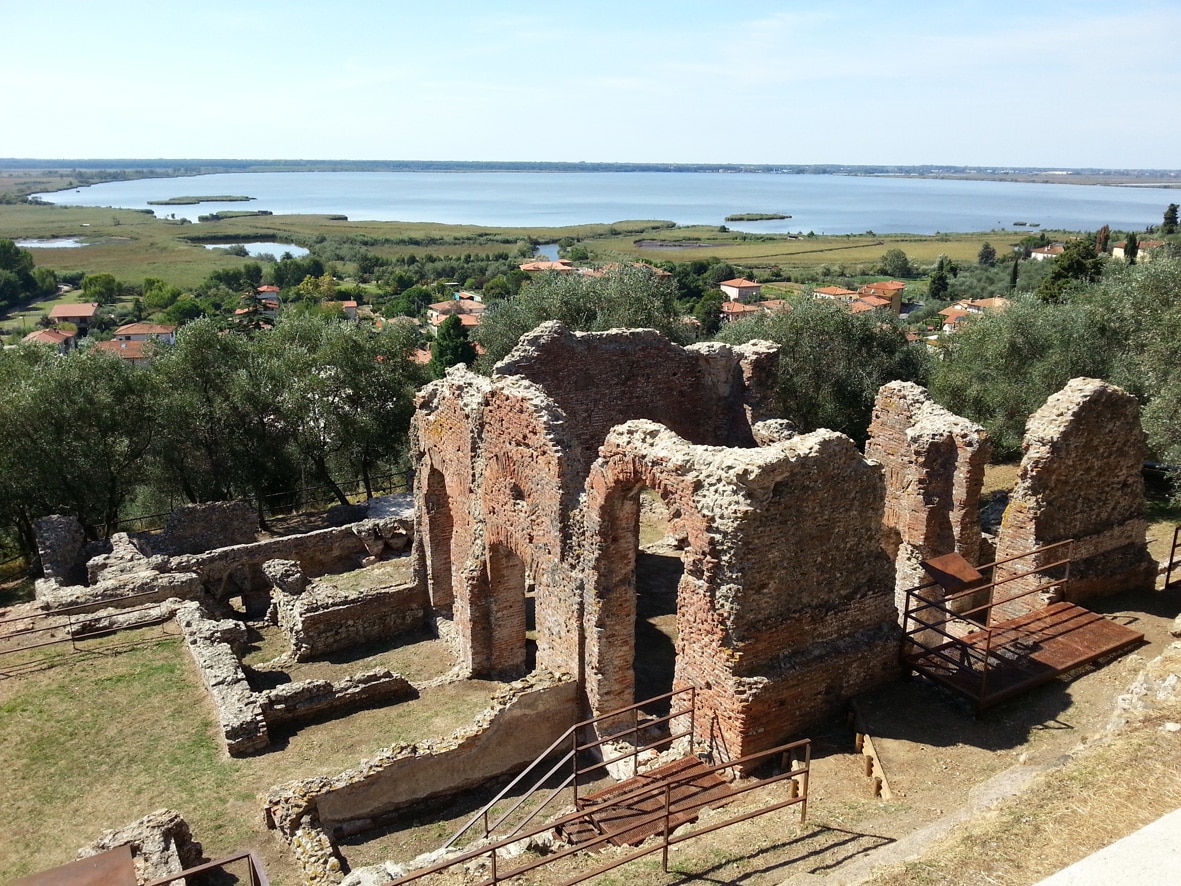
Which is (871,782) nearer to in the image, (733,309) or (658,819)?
(658,819)

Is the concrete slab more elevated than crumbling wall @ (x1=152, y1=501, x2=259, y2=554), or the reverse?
the concrete slab

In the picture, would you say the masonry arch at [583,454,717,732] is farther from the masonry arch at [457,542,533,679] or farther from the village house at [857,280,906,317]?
the village house at [857,280,906,317]

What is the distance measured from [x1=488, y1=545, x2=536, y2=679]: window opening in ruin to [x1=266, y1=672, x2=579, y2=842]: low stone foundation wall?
8.61 feet

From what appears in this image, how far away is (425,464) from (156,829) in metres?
9.59

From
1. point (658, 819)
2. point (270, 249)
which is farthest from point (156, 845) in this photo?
point (270, 249)

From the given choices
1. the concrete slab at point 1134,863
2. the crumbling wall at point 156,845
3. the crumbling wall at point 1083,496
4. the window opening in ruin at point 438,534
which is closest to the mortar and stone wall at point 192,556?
Result: the window opening in ruin at point 438,534

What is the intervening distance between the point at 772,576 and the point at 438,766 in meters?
5.90

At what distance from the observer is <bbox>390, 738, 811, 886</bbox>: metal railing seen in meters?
7.70

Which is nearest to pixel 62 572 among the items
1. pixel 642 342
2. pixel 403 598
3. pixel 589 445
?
pixel 403 598

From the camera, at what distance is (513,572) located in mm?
15984

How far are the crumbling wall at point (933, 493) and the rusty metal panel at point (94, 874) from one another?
12387 mm

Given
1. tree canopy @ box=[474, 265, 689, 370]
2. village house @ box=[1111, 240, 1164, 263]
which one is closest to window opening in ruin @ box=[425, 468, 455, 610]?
tree canopy @ box=[474, 265, 689, 370]

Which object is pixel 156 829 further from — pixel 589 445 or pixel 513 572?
pixel 589 445

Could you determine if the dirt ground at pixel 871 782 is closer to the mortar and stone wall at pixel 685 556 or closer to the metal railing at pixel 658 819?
the metal railing at pixel 658 819
